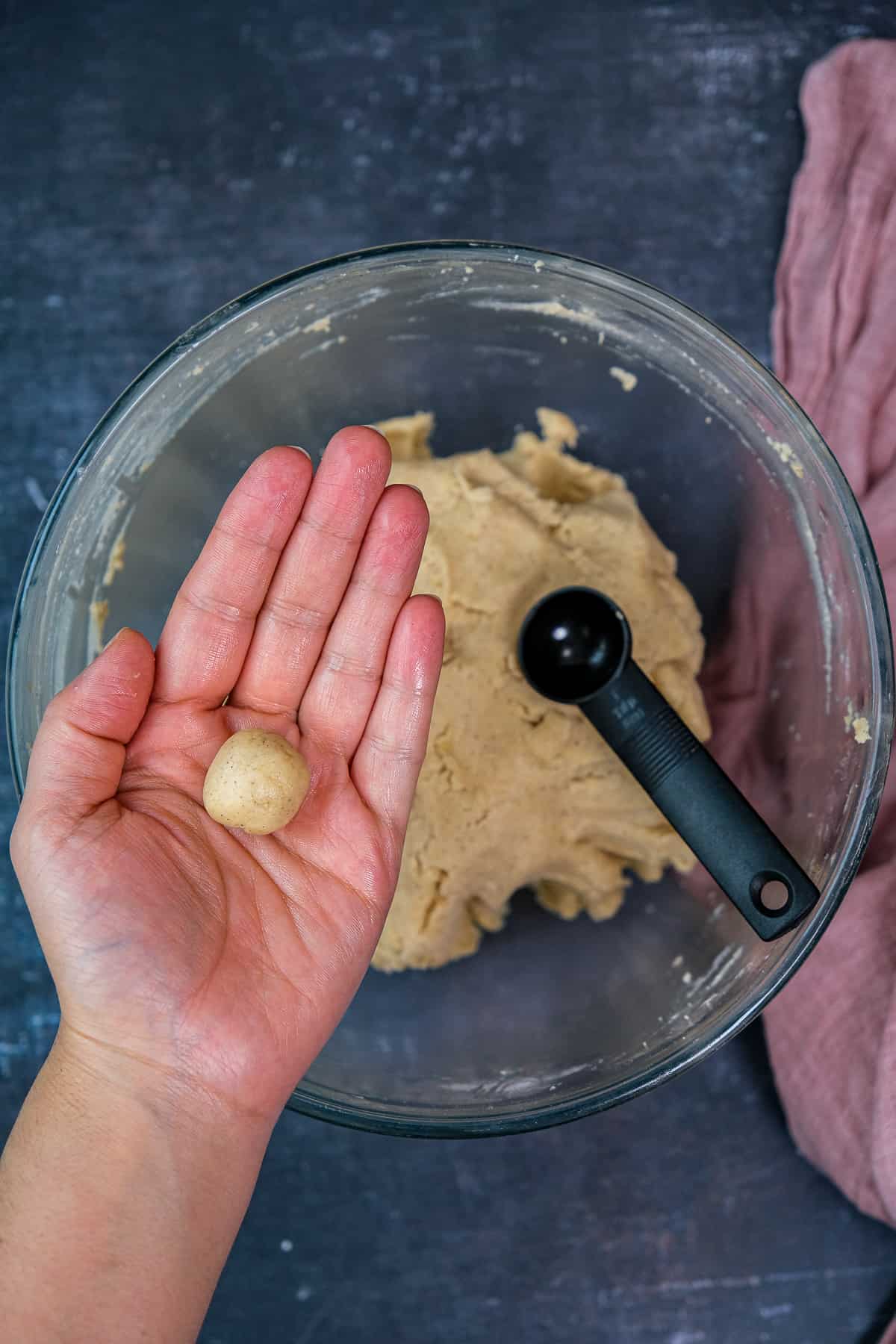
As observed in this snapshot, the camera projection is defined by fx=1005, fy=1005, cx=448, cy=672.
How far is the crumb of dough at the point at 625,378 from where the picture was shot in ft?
5.90

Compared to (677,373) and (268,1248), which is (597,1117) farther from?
(677,373)

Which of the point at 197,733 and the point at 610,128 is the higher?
the point at 610,128

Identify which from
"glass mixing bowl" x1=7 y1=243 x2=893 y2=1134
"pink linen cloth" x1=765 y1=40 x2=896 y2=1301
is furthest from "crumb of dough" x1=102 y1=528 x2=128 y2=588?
"pink linen cloth" x1=765 y1=40 x2=896 y2=1301

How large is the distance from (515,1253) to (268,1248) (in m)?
0.46

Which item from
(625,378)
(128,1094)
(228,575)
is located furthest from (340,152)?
(128,1094)

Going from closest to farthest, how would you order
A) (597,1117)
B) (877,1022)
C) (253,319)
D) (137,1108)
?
(137,1108) → (253,319) → (877,1022) → (597,1117)

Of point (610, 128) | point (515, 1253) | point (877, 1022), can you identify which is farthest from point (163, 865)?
point (610, 128)

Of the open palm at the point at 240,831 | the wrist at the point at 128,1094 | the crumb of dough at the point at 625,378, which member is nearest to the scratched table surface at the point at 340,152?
the crumb of dough at the point at 625,378

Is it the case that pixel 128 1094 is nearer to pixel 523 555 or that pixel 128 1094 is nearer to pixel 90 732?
pixel 90 732

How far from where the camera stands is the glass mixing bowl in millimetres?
1578

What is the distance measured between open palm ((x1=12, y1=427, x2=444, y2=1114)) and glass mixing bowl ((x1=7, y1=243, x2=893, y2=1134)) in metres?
0.29

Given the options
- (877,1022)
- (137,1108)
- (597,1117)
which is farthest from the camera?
(597,1117)

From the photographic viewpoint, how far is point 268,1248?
186cm

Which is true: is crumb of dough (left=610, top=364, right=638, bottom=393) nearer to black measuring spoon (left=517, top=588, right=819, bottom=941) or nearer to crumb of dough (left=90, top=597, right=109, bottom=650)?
black measuring spoon (left=517, top=588, right=819, bottom=941)
